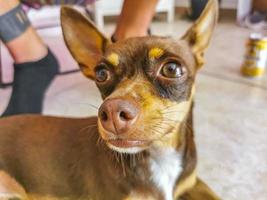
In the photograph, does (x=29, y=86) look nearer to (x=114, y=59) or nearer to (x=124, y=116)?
(x=114, y=59)

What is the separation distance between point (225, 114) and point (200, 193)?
63cm

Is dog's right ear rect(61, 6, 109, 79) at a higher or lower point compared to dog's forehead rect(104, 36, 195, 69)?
lower

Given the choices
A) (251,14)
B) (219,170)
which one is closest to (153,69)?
(219,170)

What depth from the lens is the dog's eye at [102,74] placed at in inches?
38.1

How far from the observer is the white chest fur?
1032 mm

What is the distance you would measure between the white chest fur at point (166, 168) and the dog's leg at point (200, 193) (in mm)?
134

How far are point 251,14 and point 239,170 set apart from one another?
2.30 meters

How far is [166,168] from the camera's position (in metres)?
1.05

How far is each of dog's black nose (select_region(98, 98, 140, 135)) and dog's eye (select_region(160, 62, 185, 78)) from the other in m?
0.13

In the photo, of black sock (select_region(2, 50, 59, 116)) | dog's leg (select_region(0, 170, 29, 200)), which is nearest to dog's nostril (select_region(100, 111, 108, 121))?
dog's leg (select_region(0, 170, 29, 200))

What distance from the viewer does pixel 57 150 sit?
1.15m

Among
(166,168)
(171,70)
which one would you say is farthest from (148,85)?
(166,168)

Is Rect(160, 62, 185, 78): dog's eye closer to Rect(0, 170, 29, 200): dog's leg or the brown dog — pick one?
the brown dog

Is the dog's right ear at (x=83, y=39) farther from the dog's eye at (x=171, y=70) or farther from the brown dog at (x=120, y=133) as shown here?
the dog's eye at (x=171, y=70)
